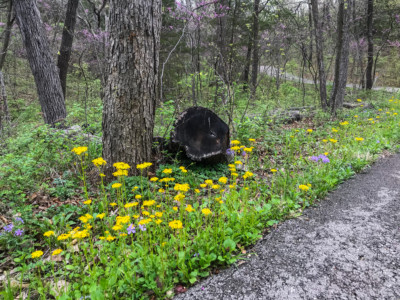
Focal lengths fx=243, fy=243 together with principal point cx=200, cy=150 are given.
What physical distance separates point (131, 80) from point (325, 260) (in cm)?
288

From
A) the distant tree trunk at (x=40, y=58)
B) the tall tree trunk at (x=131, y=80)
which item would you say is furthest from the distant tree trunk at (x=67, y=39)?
the tall tree trunk at (x=131, y=80)

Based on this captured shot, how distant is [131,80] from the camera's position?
318 cm

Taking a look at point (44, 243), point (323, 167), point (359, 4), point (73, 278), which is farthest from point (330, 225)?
point (359, 4)

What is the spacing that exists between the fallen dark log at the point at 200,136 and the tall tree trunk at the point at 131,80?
1.62 feet

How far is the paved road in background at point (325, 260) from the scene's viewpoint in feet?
5.32

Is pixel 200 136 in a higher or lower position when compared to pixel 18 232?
higher

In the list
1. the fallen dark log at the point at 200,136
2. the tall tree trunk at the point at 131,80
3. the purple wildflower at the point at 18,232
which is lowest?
the purple wildflower at the point at 18,232

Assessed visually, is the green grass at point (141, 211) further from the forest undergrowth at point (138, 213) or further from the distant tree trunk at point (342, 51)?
the distant tree trunk at point (342, 51)

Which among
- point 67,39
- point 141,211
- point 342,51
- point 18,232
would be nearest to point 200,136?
point 141,211

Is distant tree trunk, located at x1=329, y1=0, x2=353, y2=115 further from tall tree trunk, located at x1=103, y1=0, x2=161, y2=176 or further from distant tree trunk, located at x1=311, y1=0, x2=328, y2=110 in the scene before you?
tall tree trunk, located at x1=103, y1=0, x2=161, y2=176

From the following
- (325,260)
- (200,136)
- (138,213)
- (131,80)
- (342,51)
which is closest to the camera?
(325,260)

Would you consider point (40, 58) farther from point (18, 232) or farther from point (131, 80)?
point (18, 232)

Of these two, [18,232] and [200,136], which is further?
[200,136]

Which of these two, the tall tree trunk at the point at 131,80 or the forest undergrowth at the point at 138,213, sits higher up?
the tall tree trunk at the point at 131,80
